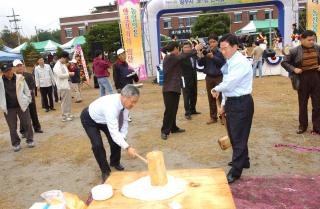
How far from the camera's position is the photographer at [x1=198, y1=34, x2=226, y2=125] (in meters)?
6.41

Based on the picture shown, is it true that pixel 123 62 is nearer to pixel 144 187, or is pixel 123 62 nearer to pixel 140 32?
pixel 144 187

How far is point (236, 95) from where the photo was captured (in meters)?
4.05

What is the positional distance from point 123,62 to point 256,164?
3.66 m

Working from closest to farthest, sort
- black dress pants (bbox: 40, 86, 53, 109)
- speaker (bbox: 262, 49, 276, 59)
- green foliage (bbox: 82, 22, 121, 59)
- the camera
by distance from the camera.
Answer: the camera, black dress pants (bbox: 40, 86, 53, 109), speaker (bbox: 262, 49, 276, 59), green foliage (bbox: 82, 22, 121, 59)

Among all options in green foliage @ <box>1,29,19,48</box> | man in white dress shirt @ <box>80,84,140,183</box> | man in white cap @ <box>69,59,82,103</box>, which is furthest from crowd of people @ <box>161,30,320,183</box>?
green foliage @ <box>1,29,19,48</box>

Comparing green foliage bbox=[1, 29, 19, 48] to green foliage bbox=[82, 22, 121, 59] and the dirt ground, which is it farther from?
the dirt ground

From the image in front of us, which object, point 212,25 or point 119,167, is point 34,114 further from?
point 212,25

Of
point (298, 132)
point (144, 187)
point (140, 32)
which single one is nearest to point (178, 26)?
point (140, 32)

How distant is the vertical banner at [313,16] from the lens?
13.6 m

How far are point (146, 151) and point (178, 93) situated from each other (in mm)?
1231

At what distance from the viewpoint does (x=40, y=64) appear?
9.95 m

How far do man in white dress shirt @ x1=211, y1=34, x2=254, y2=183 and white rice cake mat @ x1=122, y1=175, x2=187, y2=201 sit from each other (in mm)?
1619

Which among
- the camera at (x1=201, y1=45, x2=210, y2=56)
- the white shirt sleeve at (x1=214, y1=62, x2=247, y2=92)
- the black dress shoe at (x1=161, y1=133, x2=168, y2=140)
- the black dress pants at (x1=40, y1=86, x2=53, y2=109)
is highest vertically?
the camera at (x1=201, y1=45, x2=210, y2=56)

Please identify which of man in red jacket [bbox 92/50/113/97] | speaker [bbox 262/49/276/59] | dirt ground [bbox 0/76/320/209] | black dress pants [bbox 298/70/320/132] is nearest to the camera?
dirt ground [bbox 0/76/320/209]
